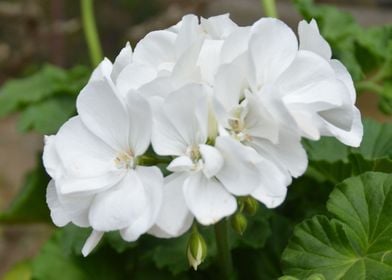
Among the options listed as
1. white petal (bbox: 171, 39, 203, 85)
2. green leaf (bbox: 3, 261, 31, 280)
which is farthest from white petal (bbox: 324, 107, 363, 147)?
green leaf (bbox: 3, 261, 31, 280)

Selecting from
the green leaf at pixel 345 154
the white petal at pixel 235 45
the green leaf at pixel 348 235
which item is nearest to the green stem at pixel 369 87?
the green leaf at pixel 345 154

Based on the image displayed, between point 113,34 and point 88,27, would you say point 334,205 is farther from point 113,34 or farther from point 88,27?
point 113,34

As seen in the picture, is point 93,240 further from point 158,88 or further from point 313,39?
point 313,39

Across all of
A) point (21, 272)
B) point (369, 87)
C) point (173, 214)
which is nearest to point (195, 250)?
point (173, 214)

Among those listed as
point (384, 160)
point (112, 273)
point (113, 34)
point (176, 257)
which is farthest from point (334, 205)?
point (113, 34)

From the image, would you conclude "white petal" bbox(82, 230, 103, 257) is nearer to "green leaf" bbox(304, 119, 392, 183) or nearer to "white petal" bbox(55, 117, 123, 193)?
"white petal" bbox(55, 117, 123, 193)

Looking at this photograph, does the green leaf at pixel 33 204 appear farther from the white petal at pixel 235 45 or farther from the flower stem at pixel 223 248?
the white petal at pixel 235 45
